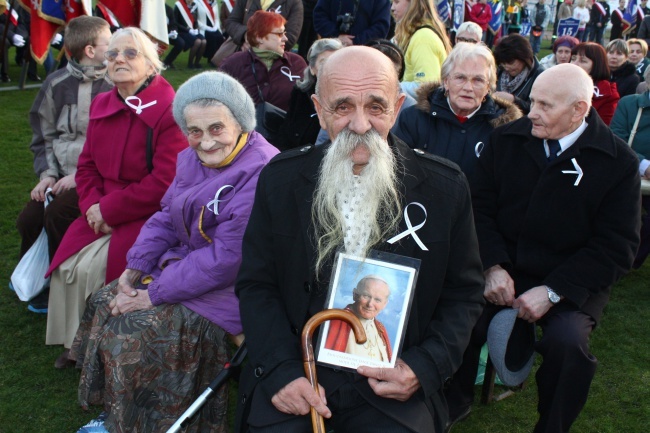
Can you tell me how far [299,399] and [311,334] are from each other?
0.22 m

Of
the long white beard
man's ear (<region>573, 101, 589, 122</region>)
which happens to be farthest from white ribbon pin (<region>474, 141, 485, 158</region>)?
the long white beard

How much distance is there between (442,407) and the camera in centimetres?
238

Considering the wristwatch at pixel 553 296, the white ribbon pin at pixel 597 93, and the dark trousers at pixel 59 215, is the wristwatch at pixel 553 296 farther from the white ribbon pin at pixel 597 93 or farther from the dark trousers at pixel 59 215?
the white ribbon pin at pixel 597 93

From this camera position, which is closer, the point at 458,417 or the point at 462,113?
the point at 458,417

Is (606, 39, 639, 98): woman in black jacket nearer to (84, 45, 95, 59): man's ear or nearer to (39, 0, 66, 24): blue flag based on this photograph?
(84, 45, 95, 59): man's ear

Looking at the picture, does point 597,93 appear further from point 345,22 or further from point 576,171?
point 576,171

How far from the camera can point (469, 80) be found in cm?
358

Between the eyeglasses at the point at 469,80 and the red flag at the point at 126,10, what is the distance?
345 cm

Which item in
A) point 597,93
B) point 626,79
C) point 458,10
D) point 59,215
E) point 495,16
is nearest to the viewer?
point 59,215

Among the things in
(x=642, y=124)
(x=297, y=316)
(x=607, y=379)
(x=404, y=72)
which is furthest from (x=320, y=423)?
(x=642, y=124)

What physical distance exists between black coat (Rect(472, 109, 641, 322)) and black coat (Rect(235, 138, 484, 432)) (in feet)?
2.80

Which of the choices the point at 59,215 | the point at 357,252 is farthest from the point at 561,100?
the point at 59,215

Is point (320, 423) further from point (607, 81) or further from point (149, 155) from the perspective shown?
point (607, 81)

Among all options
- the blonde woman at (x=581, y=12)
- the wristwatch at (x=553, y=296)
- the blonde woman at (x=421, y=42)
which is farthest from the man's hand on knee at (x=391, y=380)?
the blonde woman at (x=581, y=12)
